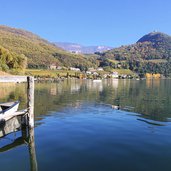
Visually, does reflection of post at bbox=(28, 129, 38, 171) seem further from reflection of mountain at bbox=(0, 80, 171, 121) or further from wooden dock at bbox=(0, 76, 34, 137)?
reflection of mountain at bbox=(0, 80, 171, 121)

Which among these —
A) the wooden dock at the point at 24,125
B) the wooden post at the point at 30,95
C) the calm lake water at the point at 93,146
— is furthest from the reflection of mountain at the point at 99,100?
the wooden post at the point at 30,95

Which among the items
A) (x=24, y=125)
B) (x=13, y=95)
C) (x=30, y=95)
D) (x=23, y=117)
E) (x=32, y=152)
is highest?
(x=30, y=95)

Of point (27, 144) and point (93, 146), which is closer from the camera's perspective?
point (93, 146)

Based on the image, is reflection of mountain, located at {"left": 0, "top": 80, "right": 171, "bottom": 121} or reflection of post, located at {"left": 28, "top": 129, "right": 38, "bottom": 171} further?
reflection of mountain, located at {"left": 0, "top": 80, "right": 171, "bottom": 121}

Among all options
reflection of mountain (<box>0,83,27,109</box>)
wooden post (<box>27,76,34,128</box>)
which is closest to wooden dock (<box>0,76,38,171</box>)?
wooden post (<box>27,76,34,128</box>)

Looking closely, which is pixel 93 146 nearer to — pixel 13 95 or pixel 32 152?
pixel 32 152

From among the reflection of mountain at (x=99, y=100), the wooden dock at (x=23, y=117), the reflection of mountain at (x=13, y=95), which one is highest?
the wooden dock at (x=23, y=117)

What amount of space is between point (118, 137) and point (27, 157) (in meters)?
11.8

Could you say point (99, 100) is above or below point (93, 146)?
below

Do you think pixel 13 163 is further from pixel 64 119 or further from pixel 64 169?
pixel 64 119

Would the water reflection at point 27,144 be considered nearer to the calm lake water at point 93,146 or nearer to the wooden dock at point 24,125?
the wooden dock at point 24,125

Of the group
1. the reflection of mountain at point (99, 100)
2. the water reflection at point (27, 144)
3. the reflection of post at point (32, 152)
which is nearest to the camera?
the reflection of post at point (32, 152)

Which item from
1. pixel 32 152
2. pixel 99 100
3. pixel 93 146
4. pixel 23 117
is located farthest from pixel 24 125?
pixel 99 100

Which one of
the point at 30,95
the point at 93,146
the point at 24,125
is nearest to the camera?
the point at 93,146
